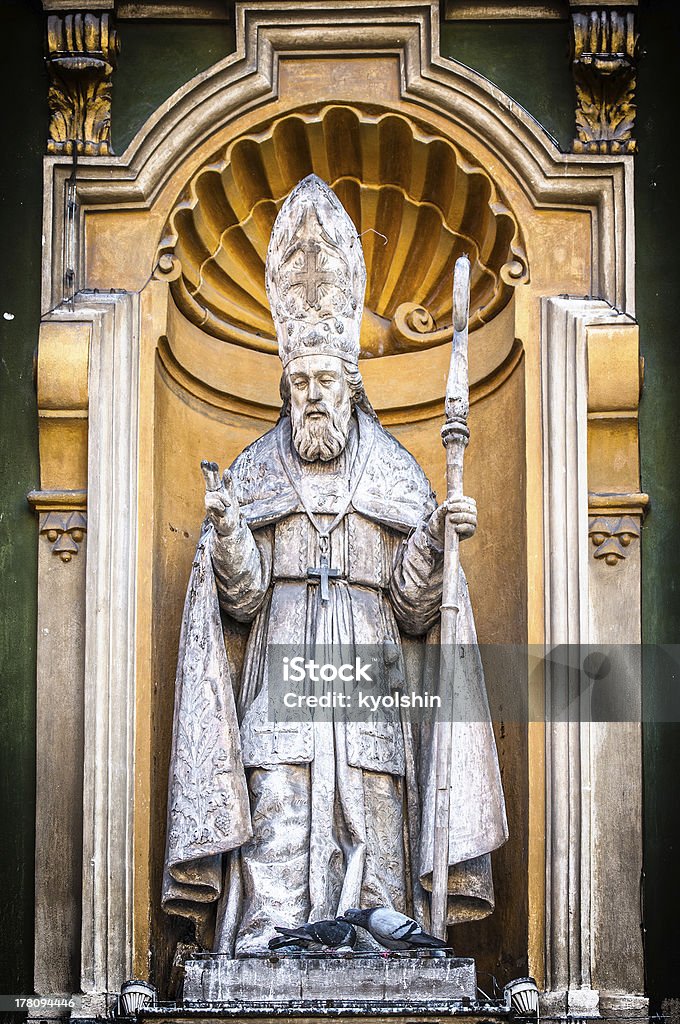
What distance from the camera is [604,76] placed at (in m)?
10.1

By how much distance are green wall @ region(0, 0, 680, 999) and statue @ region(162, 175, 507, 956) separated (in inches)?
→ 25.6

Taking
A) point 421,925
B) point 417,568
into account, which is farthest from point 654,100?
point 421,925

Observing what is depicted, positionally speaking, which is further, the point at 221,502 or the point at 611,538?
the point at 611,538

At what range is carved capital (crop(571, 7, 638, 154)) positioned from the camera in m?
10.1

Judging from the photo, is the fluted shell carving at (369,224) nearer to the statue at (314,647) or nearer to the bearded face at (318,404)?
the statue at (314,647)

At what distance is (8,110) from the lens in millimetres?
10266

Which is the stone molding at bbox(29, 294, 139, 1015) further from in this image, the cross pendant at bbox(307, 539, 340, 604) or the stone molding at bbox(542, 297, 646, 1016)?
the stone molding at bbox(542, 297, 646, 1016)

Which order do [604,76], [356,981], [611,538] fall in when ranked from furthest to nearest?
[604,76]
[611,538]
[356,981]

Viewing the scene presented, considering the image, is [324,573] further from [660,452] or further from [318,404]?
[660,452]

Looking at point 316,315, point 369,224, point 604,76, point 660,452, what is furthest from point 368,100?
point 660,452

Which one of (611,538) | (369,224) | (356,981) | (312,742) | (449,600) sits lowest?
(356,981)

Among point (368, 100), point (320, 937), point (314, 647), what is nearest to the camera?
point (320, 937)

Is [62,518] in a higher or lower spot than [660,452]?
lower

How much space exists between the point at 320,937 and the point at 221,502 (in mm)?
1580
